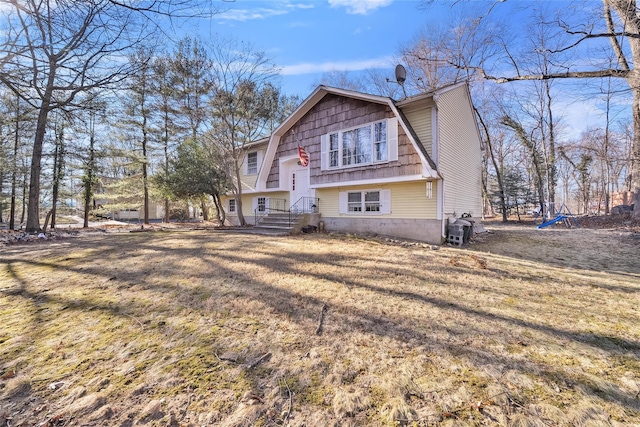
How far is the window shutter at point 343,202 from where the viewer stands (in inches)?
485

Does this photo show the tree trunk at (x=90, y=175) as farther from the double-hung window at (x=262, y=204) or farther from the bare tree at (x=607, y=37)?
the bare tree at (x=607, y=37)

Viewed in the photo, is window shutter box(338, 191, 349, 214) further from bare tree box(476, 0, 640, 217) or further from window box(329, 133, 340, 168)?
bare tree box(476, 0, 640, 217)

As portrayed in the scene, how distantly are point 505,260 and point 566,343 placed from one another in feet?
15.7

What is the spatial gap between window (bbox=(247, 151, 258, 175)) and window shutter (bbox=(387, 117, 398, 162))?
9379 mm

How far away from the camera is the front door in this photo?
45.6ft

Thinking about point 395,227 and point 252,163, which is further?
point 252,163

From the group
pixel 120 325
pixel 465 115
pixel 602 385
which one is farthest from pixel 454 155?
pixel 120 325

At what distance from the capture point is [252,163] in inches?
679

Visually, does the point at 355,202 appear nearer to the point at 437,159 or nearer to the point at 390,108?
the point at 437,159

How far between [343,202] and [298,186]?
10.0 feet

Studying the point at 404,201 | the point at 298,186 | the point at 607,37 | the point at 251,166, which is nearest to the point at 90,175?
the point at 251,166

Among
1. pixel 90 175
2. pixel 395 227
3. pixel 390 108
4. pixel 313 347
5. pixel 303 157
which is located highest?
pixel 390 108

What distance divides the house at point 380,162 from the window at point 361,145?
4 centimetres

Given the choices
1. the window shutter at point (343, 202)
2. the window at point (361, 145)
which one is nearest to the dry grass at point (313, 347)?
the window at point (361, 145)
